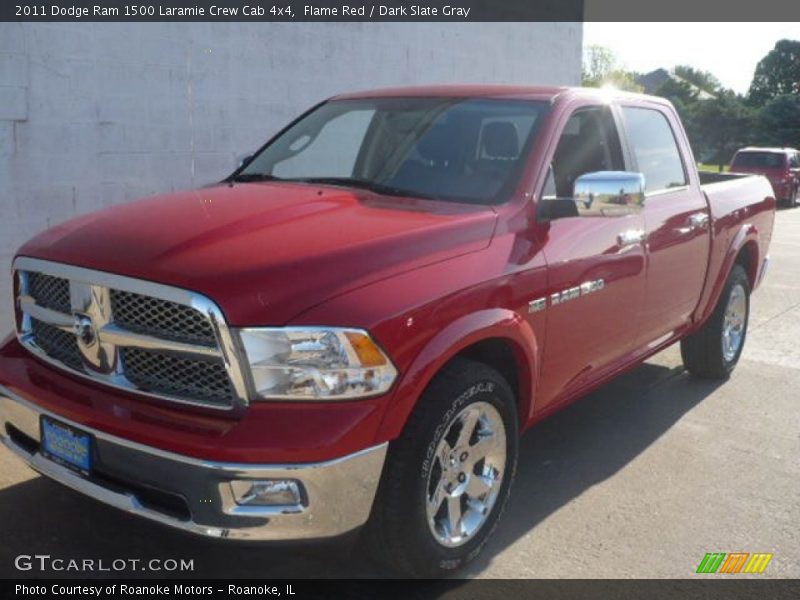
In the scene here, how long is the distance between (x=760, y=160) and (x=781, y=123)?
78.6ft

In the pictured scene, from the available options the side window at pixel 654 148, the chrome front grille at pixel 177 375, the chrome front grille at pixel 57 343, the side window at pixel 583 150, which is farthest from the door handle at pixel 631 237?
the chrome front grille at pixel 57 343

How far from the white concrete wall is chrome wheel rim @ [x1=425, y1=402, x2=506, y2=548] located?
12.8 ft

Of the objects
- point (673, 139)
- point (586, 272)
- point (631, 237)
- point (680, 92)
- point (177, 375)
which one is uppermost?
point (680, 92)

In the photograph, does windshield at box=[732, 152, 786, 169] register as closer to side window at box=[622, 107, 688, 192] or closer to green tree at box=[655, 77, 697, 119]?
side window at box=[622, 107, 688, 192]

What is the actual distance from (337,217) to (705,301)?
3.03 metres

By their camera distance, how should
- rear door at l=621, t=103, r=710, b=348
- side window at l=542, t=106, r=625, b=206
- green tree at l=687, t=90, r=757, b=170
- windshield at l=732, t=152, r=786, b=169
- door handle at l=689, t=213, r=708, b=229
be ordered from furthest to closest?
green tree at l=687, t=90, r=757, b=170
windshield at l=732, t=152, r=786, b=169
door handle at l=689, t=213, r=708, b=229
rear door at l=621, t=103, r=710, b=348
side window at l=542, t=106, r=625, b=206

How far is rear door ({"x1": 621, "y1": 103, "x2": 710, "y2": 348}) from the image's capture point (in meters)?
4.66

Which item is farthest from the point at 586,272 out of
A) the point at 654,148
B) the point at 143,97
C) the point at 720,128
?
the point at 720,128

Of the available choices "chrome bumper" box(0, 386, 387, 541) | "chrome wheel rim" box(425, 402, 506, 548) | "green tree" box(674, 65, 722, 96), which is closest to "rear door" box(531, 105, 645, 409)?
"chrome wheel rim" box(425, 402, 506, 548)

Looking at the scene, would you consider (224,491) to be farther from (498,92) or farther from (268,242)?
(498,92)

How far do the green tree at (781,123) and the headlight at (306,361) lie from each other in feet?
146

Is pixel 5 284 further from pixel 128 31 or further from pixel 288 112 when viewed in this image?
pixel 288 112

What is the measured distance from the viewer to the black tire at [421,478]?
9.77 feet

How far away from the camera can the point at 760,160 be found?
22.4 meters
